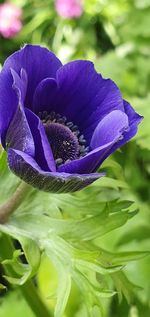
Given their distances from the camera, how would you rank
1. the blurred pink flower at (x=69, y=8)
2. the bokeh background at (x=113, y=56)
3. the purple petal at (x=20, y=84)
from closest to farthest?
the purple petal at (x=20, y=84) < the bokeh background at (x=113, y=56) < the blurred pink flower at (x=69, y=8)

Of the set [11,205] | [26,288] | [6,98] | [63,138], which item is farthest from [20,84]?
[26,288]

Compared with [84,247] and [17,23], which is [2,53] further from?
[84,247]

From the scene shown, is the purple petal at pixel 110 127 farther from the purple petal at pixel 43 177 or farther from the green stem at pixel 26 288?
the green stem at pixel 26 288

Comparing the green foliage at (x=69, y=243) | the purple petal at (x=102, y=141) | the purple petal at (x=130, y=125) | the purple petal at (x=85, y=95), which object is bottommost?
the green foliage at (x=69, y=243)

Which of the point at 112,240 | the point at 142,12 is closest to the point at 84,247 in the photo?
the point at 112,240

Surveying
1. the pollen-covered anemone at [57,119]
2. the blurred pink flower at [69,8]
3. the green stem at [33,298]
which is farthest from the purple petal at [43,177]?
the blurred pink flower at [69,8]

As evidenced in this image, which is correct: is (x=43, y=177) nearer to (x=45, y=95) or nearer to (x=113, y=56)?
(x=45, y=95)

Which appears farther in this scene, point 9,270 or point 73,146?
point 9,270

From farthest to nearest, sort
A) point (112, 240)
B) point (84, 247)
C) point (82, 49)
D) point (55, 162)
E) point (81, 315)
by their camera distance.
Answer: point (82, 49) → point (112, 240) → point (81, 315) → point (84, 247) → point (55, 162)
